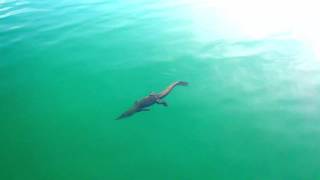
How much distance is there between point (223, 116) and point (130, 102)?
1996 millimetres

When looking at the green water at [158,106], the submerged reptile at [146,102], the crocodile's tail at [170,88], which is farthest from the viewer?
the crocodile's tail at [170,88]

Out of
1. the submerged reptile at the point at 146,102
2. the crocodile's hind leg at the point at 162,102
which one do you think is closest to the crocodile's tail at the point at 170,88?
the submerged reptile at the point at 146,102

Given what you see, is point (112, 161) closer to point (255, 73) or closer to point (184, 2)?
point (255, 73)

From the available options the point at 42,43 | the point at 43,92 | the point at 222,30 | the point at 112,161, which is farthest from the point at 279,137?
the point at 42,43

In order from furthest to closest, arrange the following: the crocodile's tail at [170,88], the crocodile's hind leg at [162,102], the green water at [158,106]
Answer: the crocodile's tail at [170,88]
the crocodile's hind leg at [162,102]
the green water at [158,106]

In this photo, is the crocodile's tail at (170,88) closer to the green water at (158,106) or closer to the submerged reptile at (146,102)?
the submerged reptile at (146,102)

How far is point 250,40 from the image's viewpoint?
9641 millimetres

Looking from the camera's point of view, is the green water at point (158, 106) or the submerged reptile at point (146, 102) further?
the submerged reptile at point (146, 102)

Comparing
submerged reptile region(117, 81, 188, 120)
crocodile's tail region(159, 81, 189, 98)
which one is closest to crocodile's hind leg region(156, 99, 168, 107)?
submerged reptile region(117, 81, 188, 120)

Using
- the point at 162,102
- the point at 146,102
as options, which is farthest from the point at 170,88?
the point at 146,102

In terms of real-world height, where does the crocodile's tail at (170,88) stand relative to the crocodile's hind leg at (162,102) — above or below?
above

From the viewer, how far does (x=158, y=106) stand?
7.48m

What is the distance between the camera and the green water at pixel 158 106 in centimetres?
627

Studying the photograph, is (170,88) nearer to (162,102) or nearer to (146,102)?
(162,102)
